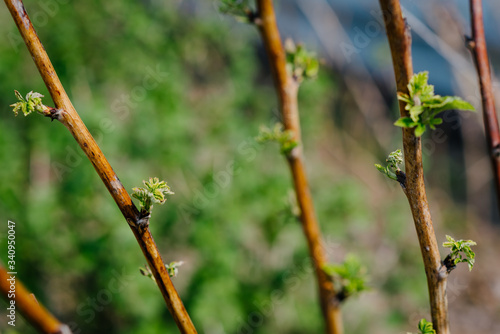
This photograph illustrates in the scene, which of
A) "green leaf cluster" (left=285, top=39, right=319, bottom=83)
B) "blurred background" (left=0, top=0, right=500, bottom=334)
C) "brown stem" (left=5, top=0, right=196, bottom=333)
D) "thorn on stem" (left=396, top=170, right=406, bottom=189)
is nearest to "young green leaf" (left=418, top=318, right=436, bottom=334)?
"thorn on stem" (left=396, top=170, right=406, bottom=189)

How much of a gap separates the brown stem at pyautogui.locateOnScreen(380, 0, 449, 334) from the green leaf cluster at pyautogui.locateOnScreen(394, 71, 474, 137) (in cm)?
2

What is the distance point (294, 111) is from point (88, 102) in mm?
1653

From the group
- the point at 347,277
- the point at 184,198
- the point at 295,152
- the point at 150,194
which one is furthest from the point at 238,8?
the point at 184,198

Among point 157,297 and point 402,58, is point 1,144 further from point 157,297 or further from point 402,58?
point 402,58

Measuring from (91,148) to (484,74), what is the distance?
718 mm

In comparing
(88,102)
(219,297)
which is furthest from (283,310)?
(88,102)

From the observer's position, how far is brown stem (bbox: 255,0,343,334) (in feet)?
2.99

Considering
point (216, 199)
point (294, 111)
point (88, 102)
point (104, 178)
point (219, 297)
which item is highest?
point (88, 102)

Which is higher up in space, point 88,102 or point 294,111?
point 88,102

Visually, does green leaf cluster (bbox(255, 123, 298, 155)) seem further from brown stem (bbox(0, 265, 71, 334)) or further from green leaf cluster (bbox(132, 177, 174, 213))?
brown stem (bbox(0, 265, 71, 334))

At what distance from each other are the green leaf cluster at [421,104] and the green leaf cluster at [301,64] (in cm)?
47

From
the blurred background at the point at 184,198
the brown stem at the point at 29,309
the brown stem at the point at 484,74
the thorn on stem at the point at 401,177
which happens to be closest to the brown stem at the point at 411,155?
the thorn on stem at the point at 401,177

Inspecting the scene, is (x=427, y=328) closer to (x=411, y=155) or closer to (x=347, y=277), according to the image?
(x=411, y=155)

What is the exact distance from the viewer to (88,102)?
2305 millimetres
